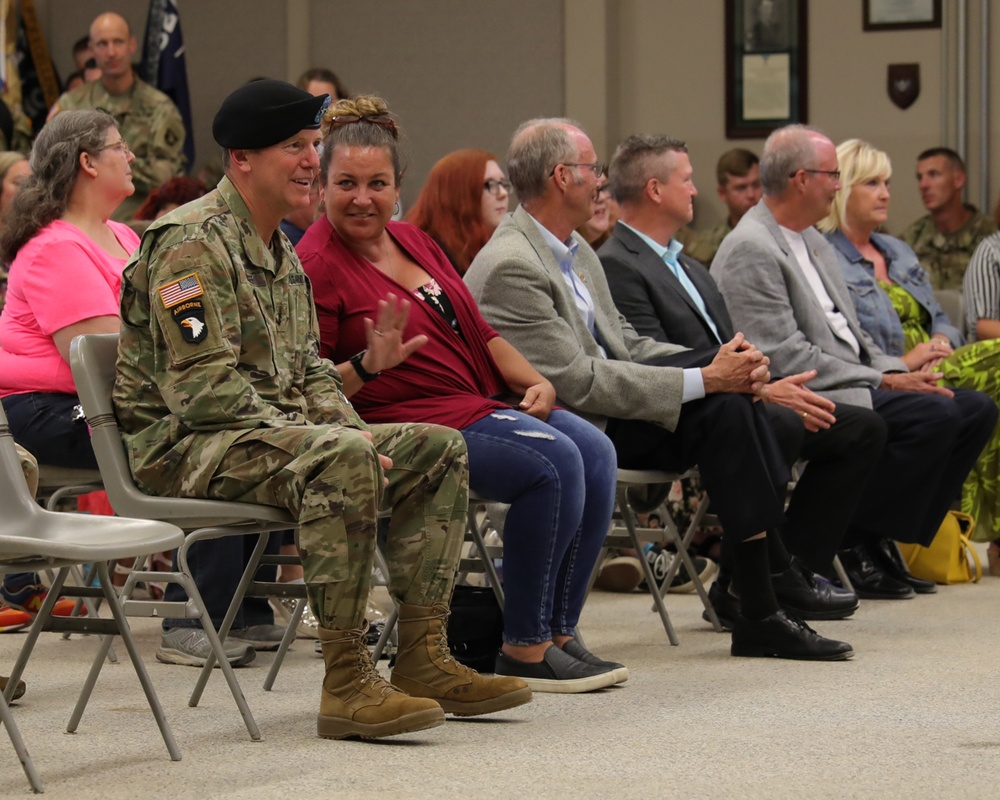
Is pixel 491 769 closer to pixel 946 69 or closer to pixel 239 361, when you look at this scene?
pixel 239 361

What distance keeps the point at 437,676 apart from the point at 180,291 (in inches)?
33.5

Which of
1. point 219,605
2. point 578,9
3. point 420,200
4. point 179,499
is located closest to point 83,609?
point 219,605

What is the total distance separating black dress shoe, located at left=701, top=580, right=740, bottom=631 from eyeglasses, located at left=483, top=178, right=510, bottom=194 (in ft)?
4.24

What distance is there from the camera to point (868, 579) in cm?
512

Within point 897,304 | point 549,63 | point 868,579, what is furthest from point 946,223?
point 868,579

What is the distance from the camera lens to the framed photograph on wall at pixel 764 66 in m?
9.38

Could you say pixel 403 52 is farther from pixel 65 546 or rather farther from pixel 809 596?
pixel 65 546

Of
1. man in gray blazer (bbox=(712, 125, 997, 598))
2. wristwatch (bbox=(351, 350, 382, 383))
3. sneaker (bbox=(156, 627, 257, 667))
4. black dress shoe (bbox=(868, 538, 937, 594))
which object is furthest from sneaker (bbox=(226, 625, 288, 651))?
black dress shoe (bbox=(868, 538, 937, 594))

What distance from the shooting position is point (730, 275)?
4.80m

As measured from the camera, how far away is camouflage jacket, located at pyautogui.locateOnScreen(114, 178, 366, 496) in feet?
9.44

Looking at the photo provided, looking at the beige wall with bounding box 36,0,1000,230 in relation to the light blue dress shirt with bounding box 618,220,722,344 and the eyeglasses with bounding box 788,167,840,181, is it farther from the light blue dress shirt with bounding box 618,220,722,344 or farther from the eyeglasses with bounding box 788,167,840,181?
the light blue dress shirt with bounding box 618,220,722,344

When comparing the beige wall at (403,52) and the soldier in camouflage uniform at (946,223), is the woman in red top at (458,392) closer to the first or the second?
the soldier in camouflage uniform at (946,223)

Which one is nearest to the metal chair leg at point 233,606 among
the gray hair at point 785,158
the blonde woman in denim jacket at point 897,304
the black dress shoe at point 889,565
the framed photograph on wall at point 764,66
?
the gray hair at point 785,158

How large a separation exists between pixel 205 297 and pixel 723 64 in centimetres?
706
